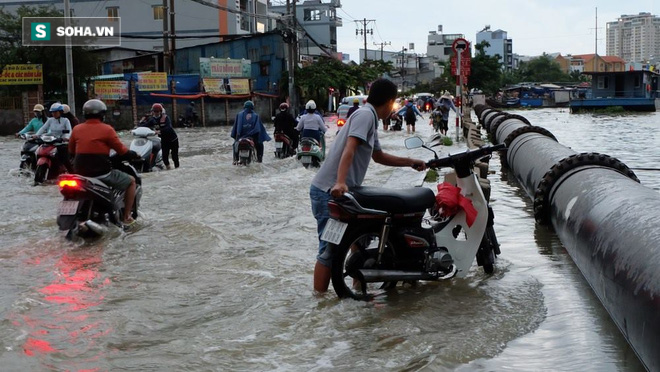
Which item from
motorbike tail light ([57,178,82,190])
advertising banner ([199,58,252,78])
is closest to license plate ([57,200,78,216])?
motorbike tail light ([57,178,82,190])

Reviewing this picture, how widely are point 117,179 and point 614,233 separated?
18.0ft

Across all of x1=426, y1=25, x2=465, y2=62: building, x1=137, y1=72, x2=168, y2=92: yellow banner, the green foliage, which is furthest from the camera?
x1=426, y1=25, x2=465, y2=62: building

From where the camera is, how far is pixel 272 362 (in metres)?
4.30

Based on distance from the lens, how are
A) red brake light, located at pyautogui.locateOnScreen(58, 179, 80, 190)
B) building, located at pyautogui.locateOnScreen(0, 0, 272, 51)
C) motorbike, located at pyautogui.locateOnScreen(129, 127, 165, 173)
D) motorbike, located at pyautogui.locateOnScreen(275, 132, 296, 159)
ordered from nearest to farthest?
red brake light, located at pyautogui.locateOnScreen(58, 179, 80, 190)
motorbike, located at pyautogui.locateOnScreen(129, 127, 165, 173)
motorbike, located at pyautogui.locateOnScreen(275, 132, 296, 159)
building, located at pyautogui.locateOnScreen(0, 0, 272, 51)

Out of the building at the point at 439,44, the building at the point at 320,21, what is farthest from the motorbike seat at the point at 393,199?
the building at the point at 439,44

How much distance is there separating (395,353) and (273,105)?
139ft

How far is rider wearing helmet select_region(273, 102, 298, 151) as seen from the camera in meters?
→ 18.1

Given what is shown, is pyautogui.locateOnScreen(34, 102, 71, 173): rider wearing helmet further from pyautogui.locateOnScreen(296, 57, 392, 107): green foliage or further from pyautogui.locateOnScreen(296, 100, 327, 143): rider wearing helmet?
pyautogui.locateOnScreen(296, 57, 392, 107): green foliage

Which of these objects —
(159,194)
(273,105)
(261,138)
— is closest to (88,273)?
(159,194)

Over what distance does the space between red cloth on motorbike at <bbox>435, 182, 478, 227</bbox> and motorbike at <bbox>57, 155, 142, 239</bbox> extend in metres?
3.97

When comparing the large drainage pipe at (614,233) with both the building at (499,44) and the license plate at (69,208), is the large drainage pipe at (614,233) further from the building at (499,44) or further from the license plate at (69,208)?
the building at (499,44)

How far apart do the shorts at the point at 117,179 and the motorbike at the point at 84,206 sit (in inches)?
2.0

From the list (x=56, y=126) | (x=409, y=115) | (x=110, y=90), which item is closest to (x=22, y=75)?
(x=110, y=90)

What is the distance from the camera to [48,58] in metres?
35.9
